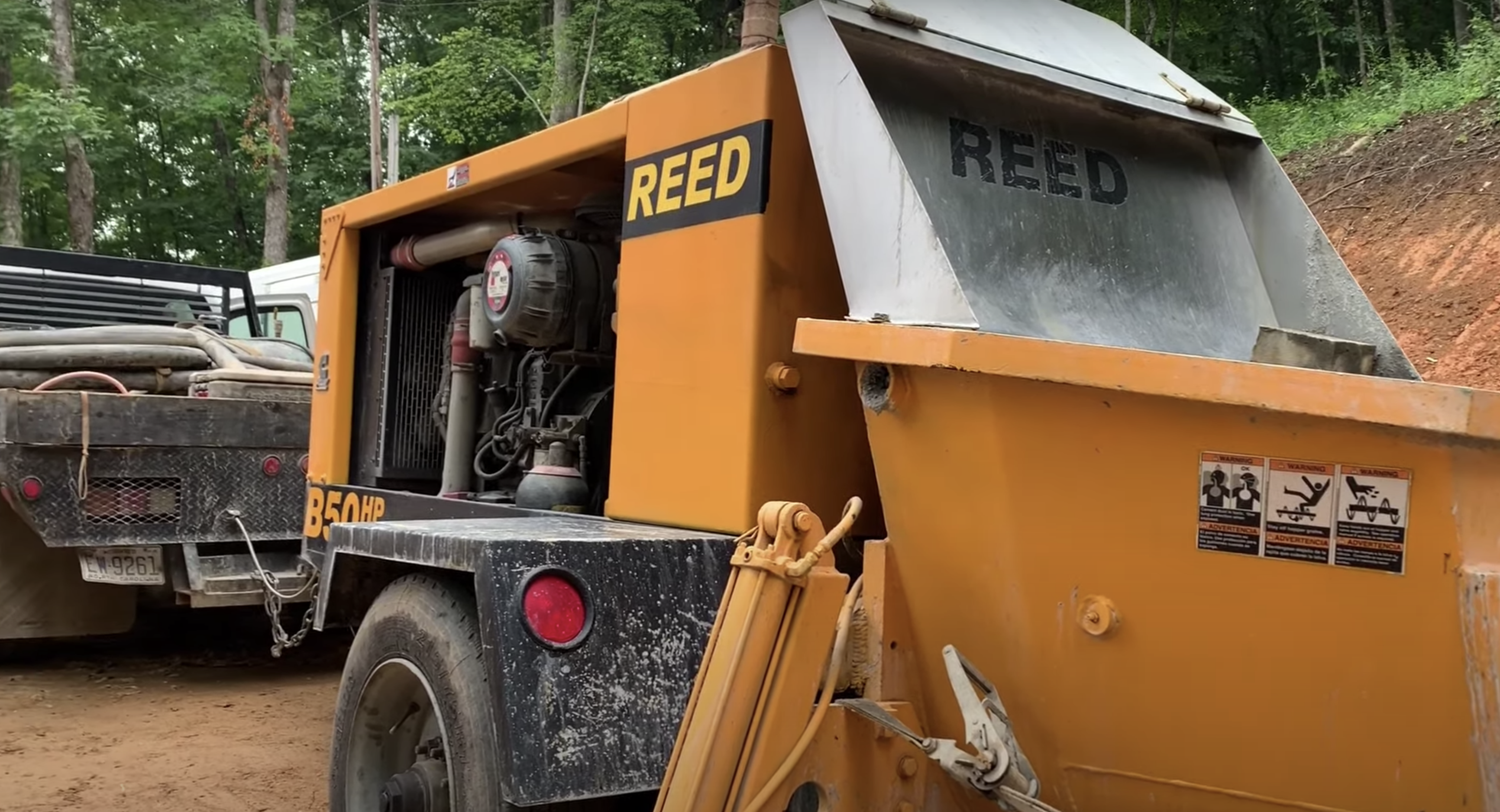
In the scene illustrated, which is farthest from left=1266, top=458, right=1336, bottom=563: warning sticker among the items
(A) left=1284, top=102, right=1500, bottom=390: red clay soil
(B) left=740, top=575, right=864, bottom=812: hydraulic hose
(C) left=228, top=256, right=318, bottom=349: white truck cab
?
(C) left=228, top=256, right=318, bottom=349: white truck cab

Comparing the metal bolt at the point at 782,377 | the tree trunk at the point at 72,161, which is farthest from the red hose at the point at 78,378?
the tree trunk at the point at 72,161

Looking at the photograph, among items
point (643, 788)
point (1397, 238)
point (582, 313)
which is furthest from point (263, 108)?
point (643, 788)

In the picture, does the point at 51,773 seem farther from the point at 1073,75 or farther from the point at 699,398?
the point at 1073,75

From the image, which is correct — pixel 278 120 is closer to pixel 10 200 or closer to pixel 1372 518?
pixel 10 200

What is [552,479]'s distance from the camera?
331cm

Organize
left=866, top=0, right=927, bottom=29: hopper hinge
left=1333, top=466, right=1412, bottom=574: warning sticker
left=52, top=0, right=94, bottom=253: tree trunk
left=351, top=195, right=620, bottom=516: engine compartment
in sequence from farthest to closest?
1. left=52, top=0, right=94, bottom=253: tree trunk
2. left=351, top=195, right=620, bottom=516: engine compartment
3. left=866, top=0, right=927, bottom=29: hopper hinge
4. left=1333, top=466, right=1412, bottom=574: warning sticker

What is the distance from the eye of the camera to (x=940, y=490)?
2.08m

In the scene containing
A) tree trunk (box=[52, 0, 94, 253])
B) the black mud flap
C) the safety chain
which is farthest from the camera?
tree trunk (box=[52, 0, 94, 253])

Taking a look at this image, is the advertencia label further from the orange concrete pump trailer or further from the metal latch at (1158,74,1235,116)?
the metal latch at (1158,74,1235,116)

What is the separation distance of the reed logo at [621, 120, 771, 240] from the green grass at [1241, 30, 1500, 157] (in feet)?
32.0

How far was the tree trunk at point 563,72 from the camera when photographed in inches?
721

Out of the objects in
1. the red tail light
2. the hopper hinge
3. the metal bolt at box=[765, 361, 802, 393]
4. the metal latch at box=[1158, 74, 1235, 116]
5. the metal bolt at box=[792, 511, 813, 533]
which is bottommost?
the red tail light

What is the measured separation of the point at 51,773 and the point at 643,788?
341 centimetres

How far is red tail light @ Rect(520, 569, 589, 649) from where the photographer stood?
7.55 ft
